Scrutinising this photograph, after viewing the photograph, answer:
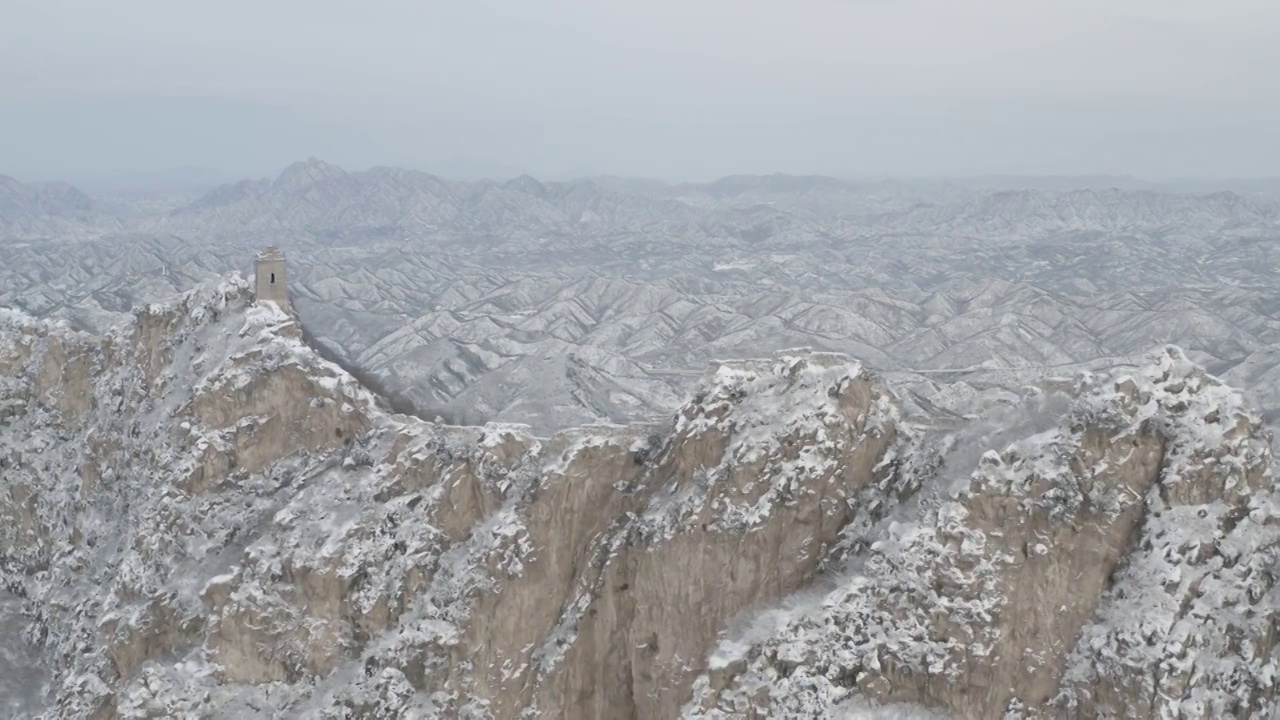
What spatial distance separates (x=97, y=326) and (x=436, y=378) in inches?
1744

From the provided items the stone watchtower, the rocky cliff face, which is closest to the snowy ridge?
the rocky cliff face

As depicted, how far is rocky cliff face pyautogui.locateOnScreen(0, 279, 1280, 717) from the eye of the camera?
27438 millimetres

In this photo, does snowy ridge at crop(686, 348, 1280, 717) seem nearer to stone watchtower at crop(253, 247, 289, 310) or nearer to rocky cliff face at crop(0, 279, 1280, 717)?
rocky cliff face at crop(0, 279, 1280, 717)

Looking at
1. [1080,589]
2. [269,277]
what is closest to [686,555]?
[1080,589]

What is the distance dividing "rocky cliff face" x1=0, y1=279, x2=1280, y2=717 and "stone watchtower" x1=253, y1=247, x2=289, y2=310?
0.94m

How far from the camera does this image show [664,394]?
112m

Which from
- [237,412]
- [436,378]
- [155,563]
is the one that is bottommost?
[436,378]

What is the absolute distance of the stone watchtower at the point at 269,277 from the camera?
1877 inches

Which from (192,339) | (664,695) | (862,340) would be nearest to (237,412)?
(192,339)

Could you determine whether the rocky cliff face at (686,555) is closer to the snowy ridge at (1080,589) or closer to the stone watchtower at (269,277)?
the snowy ridge at (1080,589)

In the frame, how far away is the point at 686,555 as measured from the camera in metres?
31.5

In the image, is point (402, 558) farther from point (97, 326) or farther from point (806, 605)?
point (97, 326)

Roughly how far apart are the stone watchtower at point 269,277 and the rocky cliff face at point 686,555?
3.10 feet

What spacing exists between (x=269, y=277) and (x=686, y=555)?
89.9 feet
